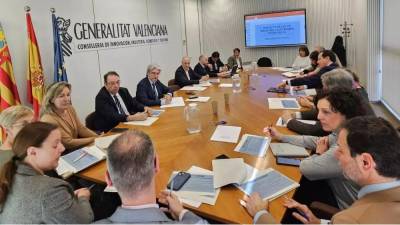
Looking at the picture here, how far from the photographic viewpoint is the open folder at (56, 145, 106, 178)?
77.5 inches

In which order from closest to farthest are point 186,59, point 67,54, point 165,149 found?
point 165,149, point 67,54, point 186,59

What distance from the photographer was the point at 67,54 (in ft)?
15.1

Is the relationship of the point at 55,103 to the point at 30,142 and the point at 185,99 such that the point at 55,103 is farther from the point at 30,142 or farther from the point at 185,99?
the point at 185,99

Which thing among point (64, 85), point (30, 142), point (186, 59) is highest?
point (186, 59)

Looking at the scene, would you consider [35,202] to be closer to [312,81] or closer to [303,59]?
[312,81]

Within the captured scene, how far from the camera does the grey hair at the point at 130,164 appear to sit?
1172 millimetres

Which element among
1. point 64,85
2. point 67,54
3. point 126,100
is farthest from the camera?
point 67,54

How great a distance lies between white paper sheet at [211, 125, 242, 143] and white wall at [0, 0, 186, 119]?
9.32 ft

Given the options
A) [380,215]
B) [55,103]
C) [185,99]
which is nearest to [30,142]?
[55,103]

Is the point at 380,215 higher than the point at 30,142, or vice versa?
the point at 30,142

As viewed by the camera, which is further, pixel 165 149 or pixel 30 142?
pixel 165 149

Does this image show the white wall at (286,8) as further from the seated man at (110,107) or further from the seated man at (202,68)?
the seated man at (110,107)

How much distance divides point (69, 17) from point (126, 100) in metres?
1.97

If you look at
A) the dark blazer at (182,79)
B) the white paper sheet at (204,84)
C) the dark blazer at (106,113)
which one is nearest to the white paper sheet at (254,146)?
the dark blazer at (106,113)
